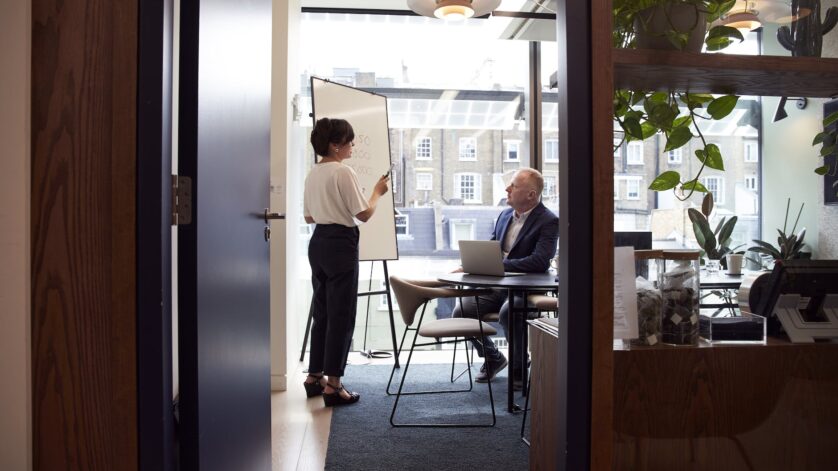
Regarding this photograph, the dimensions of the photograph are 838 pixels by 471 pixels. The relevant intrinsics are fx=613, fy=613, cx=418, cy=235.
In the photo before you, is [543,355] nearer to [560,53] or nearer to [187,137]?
[560,53]

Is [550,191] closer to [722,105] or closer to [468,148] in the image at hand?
[468,148]

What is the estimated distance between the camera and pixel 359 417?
333 cm

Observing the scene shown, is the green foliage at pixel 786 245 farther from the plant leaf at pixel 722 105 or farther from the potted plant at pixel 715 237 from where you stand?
the plant leaf at pixel 722 105

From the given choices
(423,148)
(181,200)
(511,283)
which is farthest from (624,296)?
(423,148)

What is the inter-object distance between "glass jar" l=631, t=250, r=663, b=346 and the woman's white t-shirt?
2.26 meters

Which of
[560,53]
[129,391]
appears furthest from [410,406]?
[560,53]

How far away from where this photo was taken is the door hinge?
4.67 ft

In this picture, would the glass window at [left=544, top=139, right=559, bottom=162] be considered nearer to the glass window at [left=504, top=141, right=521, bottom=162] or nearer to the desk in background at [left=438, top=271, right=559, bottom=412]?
the glass window at [left=504, top=141, right=521, bottom=162]

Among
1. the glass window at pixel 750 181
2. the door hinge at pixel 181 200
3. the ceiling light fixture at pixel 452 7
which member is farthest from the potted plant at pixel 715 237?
the door hinge at pixel 181 200

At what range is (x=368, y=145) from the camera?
4703 millimetres

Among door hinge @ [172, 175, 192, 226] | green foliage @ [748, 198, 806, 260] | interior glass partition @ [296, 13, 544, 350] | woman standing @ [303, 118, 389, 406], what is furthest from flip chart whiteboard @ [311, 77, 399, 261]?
door hinge @ [172, 175, 192, 226]

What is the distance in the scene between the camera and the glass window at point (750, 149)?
5.29 m

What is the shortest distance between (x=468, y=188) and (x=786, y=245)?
2471 mm

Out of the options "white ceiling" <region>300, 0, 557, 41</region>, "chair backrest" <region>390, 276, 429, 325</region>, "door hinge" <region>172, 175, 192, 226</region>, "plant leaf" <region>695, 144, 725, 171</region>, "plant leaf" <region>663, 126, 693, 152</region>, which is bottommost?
"chair backrest" <region>390, 276, 429, 325</region>
